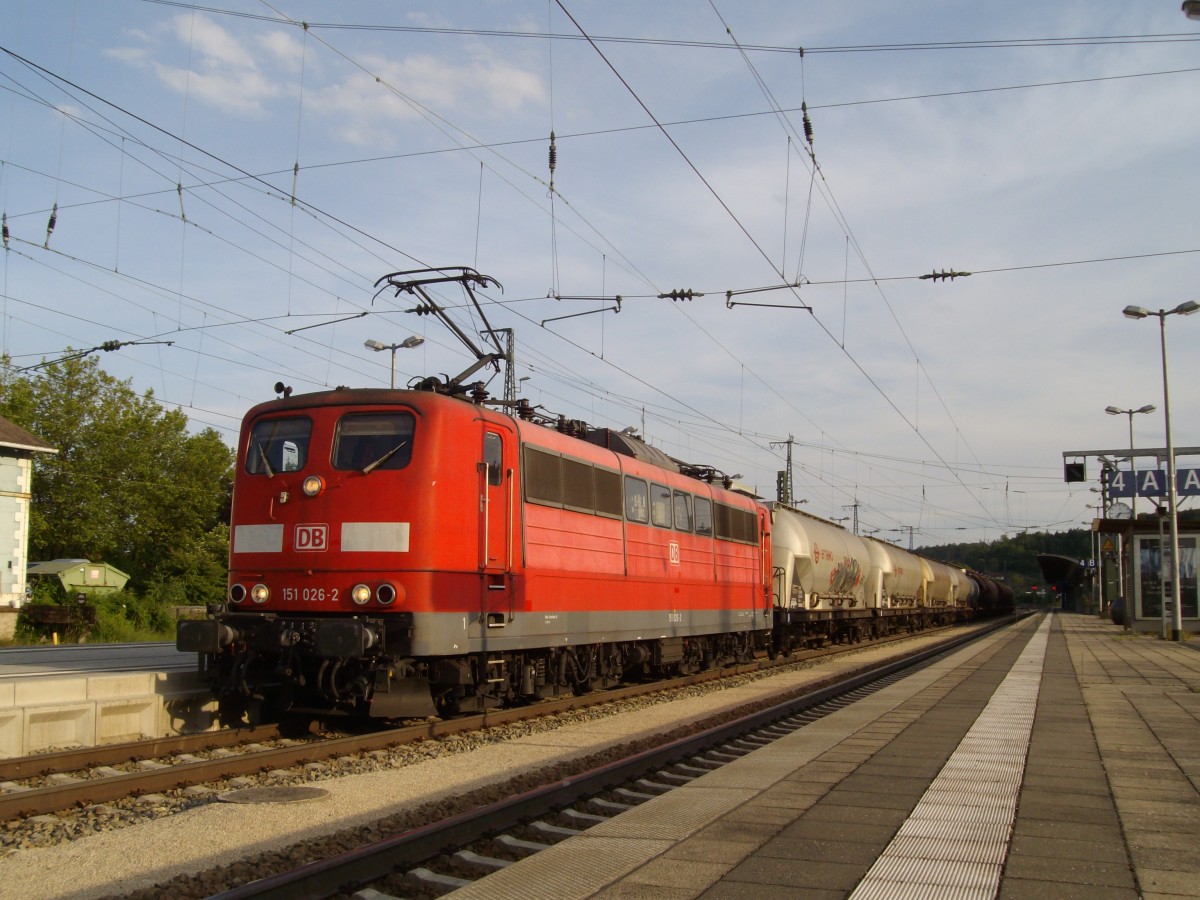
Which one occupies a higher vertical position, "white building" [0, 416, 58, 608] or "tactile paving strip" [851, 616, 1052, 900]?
"white building" [0, 416, 58, 608]

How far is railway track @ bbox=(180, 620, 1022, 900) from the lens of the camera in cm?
543

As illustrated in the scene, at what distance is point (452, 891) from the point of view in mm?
5391

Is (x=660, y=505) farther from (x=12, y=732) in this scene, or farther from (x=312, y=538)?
(x=12, y=732)

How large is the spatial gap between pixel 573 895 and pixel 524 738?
6.40 metres

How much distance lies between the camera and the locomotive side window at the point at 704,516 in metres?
17.9

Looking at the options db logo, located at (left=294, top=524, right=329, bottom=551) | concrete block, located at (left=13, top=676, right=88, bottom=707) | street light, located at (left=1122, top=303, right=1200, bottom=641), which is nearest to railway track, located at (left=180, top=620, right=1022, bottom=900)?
db logo, located at (left=294, top=524, right=329, bottom=551)

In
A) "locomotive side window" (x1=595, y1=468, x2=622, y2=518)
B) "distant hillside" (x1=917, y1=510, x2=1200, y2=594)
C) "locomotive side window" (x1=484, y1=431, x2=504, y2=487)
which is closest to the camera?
"locomotive side window" (x1=484, y1=431, x2=504, y2=487)

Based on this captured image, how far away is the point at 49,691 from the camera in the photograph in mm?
9930

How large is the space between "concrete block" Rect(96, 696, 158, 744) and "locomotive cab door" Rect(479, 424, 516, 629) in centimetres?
345

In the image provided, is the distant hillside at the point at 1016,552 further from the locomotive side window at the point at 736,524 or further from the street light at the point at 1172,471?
the locomotive side window at the point at 736,524

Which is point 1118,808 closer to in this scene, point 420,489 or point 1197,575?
point 420,489

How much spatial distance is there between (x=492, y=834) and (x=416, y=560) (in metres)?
3.96

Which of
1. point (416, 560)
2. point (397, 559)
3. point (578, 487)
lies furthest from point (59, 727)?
point (578, 487)

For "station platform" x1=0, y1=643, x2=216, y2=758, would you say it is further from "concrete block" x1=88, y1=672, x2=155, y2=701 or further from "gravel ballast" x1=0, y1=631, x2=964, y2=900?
"gravel ballast" x1=0, y1=631, x2=964, y2=900
